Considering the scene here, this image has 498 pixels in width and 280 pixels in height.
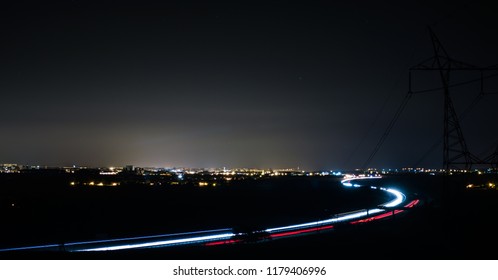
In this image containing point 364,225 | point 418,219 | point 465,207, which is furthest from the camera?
point 465,207

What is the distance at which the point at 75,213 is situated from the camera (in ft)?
186

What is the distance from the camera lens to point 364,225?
111 ft

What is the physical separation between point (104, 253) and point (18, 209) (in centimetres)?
4124

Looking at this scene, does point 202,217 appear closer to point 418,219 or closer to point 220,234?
point 220,234

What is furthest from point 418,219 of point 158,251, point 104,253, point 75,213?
point 75,213

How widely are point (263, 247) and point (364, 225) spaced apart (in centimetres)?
1291

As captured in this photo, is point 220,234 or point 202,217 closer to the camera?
point 220,234
